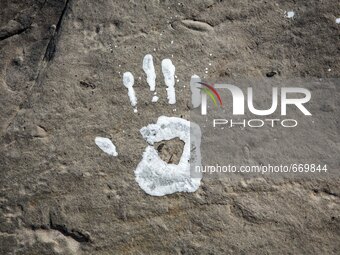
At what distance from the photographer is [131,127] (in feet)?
5.46

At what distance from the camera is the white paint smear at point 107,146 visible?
5.47 ft

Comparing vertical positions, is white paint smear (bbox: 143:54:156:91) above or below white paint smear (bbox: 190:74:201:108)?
above

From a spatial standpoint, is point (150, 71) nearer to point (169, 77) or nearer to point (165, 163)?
point (169, 77)

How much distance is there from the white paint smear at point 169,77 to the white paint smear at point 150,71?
4 cm

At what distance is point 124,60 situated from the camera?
1674mm

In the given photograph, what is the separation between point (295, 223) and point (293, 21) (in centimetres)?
73

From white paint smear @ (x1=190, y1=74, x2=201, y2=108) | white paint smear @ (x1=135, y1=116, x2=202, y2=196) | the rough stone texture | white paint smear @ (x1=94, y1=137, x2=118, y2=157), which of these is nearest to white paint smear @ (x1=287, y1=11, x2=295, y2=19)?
the rough stone texture

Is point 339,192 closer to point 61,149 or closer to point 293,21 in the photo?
point 293,21

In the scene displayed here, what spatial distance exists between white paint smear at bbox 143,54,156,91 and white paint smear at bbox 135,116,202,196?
0.42 feet

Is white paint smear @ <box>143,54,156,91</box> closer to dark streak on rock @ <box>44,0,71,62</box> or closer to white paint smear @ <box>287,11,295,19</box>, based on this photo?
dark streak on rock @ <box>44,0,71,62</box>

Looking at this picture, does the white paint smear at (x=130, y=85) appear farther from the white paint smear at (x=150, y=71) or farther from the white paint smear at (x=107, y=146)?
the white paint smear at (x=107, y=146)

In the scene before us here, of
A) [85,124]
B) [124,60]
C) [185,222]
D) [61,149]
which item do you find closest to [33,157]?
[61,149]

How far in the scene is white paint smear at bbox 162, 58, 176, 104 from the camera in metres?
1.67

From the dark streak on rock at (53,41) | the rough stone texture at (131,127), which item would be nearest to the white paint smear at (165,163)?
the rough stone texture at (131,127)
